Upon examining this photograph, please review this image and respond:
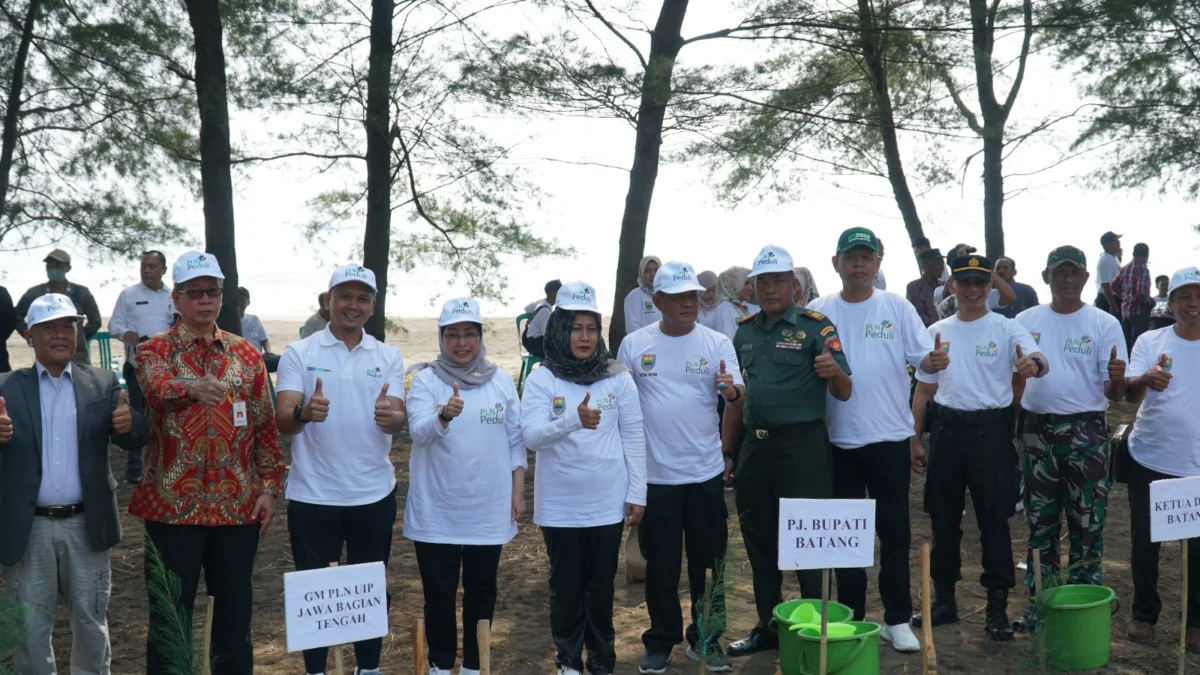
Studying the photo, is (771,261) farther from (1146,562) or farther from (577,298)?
(1146,562)

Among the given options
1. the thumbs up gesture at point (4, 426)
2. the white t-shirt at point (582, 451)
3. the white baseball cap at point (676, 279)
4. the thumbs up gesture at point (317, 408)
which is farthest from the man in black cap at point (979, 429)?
the thumbs up gesture at point (4, 426)

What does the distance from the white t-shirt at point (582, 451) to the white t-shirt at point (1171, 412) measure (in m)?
2.46

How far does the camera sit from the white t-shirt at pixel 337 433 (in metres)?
4.52

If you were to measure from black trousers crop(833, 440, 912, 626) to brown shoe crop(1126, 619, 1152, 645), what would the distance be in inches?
42.0

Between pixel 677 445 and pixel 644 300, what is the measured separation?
187 inches

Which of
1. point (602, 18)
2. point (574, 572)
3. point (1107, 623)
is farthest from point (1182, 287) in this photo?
point (602, 18)

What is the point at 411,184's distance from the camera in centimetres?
1171

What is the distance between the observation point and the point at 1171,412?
526 cm

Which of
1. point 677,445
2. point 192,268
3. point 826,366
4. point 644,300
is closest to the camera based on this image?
point 192,268

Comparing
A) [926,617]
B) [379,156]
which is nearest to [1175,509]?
[926,617]

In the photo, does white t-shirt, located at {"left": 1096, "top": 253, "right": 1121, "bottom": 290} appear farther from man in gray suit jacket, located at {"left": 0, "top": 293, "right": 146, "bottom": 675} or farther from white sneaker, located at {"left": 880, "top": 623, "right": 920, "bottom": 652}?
man in gray suit jacket, located at {"left": 0, "top": 293, "right": 146, "bottom": 675}

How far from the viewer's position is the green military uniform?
16.3 ft

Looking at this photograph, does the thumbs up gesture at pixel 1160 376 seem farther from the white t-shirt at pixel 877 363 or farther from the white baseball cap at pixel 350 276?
the white baseball cap at pixel 350 276

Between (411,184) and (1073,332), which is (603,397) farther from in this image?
(411,184)
